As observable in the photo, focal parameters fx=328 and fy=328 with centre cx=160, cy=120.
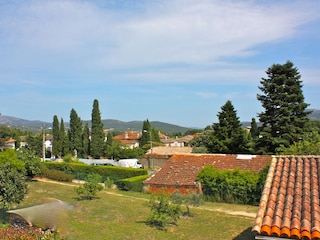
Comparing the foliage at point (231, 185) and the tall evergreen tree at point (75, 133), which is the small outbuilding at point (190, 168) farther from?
the tall evergreen tree at point (75, 133)

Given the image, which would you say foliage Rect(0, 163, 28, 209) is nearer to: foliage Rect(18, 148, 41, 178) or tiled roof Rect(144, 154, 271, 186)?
foliage Rect(18, 148, 41, 178)

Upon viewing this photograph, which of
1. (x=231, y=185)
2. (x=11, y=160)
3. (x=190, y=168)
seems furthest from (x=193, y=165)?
(x=11, y=160)

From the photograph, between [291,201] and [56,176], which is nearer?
[291,201]

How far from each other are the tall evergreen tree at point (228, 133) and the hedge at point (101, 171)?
13027 millimetres

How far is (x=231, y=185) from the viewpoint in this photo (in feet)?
87.0

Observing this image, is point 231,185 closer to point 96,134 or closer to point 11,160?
point 11,160

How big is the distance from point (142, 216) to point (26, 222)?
7.95 meters

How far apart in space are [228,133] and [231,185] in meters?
19.4

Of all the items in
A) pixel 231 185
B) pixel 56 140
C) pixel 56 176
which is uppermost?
pixel 56 140

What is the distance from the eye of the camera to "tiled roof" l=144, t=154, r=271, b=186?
28.5 m

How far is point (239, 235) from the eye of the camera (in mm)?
16812

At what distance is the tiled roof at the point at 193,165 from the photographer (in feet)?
93.5

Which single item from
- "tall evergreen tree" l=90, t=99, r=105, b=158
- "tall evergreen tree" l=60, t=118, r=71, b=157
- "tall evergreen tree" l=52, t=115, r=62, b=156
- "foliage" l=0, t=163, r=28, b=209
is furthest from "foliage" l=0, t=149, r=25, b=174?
"tall evergreen tree" l=52, t=115, r=62, b=156

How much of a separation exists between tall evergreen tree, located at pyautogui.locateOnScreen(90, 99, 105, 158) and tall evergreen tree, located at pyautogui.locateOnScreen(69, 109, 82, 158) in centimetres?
341
